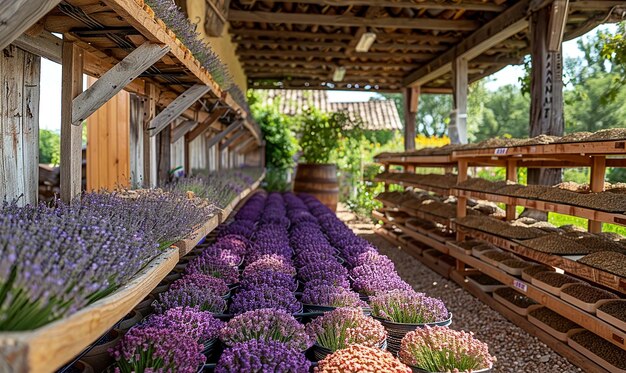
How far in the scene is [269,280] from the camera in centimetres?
251

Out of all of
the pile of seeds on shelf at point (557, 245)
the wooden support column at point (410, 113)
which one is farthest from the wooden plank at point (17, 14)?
the wooden support column at point (410, 113)

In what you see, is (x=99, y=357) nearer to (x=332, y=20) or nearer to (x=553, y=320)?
(x=553, y=320)

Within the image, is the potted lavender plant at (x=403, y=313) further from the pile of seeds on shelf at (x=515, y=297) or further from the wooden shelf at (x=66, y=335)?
the pile of seeds on shelf at (x=515, y=297)

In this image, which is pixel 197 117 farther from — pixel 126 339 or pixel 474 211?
pixel 474 211

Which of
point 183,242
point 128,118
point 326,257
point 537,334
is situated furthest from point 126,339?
point 537,334

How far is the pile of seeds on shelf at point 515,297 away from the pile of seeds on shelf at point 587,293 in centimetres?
85

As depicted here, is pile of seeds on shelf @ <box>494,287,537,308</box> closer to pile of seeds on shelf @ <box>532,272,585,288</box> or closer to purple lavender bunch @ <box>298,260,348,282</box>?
pile of seeds on shelf @ <box>532,272,585,288</box>

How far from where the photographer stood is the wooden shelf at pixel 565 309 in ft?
9.67

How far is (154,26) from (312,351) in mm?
1340

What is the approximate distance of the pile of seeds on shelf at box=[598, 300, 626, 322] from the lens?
3002mm

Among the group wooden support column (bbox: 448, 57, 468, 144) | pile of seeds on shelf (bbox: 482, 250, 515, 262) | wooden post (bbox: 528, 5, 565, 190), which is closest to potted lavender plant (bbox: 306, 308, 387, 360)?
pile of seeds on shelf (bbox: 482, 250, 515, 262)

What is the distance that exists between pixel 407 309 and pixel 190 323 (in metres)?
0.90

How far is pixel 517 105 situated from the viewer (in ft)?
105

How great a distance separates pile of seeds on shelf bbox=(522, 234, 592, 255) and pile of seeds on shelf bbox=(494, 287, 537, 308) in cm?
62
